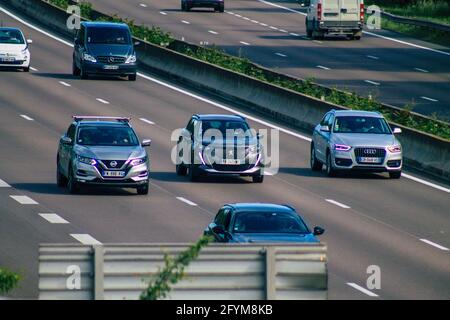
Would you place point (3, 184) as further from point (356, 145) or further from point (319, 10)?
point (319, 10)

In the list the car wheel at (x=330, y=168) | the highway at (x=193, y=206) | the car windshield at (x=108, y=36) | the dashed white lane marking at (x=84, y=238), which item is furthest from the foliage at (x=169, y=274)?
the car windshield at (x=108, y=36)

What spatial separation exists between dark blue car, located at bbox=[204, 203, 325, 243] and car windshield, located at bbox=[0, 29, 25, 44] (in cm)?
3433

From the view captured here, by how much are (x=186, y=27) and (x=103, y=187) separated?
→ 40993 mm

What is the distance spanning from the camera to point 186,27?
73812 mm

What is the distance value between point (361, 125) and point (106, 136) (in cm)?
704

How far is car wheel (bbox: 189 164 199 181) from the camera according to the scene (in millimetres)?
34438

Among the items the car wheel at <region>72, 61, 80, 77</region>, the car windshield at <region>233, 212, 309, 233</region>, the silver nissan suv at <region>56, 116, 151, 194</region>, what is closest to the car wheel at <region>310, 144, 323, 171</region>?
the silver nissan suv at <region>56, 116, 151, 194</region>

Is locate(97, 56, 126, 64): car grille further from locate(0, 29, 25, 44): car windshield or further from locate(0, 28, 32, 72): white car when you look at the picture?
locate(0, 29, 25, 44): car windshield

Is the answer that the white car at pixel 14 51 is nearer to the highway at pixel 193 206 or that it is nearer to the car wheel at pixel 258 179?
the highway at pixel 193 206

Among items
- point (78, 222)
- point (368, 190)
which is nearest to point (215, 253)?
point (78, 222)

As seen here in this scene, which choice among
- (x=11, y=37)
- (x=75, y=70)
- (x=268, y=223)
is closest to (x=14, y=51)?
(x=11, y=37)

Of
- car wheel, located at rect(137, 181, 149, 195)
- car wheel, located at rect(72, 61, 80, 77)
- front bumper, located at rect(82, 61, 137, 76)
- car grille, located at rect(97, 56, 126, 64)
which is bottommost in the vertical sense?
car wheel, located at rect(72, 61, 80, 77)

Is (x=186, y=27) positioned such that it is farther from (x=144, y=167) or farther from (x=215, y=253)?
(x=215, y=253)

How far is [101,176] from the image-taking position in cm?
3183
